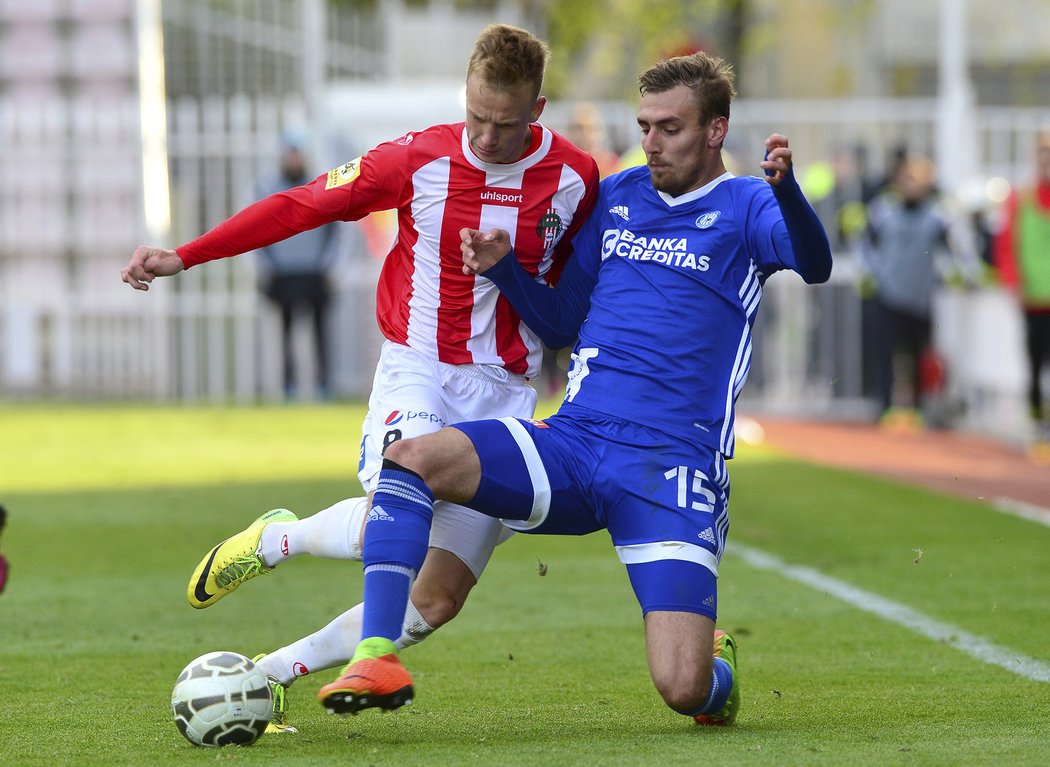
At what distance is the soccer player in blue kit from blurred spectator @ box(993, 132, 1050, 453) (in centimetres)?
937

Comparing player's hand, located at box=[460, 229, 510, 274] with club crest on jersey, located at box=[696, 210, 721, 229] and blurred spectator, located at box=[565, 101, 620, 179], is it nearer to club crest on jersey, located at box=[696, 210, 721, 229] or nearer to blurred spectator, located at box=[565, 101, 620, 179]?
club crest on jersey, located at box=[696, 210, 721, 229]

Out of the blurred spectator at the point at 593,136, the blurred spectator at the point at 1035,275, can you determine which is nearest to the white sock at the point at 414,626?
the blurred spectator at the point at 593,136

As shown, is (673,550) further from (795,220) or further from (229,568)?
(229,568)

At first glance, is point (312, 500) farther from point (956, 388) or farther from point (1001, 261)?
point (956, 388)

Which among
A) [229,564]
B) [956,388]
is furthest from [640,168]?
[956,388]

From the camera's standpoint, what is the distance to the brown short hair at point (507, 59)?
17.9 ft

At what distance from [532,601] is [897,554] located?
94.0 inches

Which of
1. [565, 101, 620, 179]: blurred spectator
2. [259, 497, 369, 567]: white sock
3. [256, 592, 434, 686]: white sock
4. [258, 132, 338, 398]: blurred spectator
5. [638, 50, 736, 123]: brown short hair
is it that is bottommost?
[256, 592, 434, 686]: white sock

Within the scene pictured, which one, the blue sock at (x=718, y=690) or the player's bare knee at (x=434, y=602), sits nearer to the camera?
the blue sock at (x=718, y=690)

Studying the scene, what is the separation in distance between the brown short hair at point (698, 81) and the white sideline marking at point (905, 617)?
2311mm

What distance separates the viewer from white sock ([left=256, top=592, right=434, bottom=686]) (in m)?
5.57

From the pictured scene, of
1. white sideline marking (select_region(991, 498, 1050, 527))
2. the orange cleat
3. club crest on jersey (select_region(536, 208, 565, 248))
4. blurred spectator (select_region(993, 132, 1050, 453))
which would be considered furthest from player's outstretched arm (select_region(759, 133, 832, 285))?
blurred spectator (select_region(993, 132, 1050, 453))

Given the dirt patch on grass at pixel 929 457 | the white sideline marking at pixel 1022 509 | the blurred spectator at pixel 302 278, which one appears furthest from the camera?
the blurred spectator at pixel 302 278

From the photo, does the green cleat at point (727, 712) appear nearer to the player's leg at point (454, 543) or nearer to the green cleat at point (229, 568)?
the player's leg at point (454, 543)
